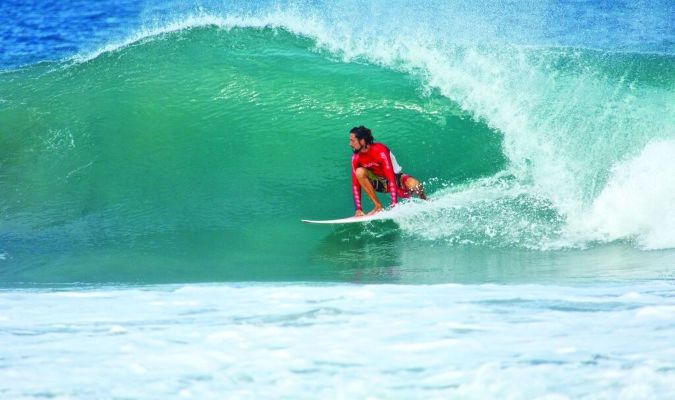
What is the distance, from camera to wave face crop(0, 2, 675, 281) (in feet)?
24.2

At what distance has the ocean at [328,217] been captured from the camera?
12.2ft

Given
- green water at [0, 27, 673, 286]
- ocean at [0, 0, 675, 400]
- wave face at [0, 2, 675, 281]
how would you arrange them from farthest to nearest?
1. wave face at [0, 2, 675, 281]
2. green water at [0, 27, 673, 286]
3. ocean at [0, 0, 675, 400]

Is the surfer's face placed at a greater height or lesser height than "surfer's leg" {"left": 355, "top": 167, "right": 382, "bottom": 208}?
greater

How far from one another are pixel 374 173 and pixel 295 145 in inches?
82.9

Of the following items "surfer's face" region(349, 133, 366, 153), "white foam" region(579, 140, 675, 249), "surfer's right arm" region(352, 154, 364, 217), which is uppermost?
"surfer's face" region(349, 133, 366, 153)

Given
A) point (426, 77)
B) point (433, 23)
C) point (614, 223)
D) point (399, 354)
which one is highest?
point (433, 23)

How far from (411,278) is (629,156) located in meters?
3.74

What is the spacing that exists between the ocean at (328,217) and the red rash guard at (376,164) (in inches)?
10.6

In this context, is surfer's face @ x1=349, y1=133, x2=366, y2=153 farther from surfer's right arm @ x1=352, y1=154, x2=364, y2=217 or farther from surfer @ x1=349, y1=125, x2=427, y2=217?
surfer's right arm @ x1=352, y1=154, x2=364, y2=217

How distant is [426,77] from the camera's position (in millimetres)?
10867

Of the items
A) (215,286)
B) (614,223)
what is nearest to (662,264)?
(614,223)

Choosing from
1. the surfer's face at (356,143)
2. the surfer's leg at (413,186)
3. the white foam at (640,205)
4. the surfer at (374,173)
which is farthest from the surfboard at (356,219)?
the white foam at (640,205)

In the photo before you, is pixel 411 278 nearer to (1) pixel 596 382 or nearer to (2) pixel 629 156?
(1) pixel 596 382

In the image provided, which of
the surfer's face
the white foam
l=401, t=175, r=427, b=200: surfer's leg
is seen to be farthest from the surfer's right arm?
the white foam
